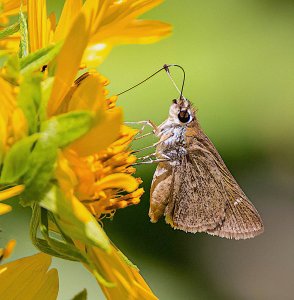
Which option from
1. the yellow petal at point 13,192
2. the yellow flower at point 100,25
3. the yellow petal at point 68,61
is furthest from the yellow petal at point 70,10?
the yellow petal at point 13,192

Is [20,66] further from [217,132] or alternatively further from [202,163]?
[217,132]

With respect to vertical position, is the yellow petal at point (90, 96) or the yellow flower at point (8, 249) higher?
the yellow petal at point (90, 96)

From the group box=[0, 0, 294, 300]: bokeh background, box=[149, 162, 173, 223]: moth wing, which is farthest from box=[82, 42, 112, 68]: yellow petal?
box=[0, 0, 294, 300]: bokeh background

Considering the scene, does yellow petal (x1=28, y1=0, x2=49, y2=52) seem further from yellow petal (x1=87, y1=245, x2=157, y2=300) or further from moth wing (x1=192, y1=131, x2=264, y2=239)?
moth wing (x1=192, y1=131, x2=264, y2=239)

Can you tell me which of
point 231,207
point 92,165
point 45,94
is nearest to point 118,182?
point 92,165

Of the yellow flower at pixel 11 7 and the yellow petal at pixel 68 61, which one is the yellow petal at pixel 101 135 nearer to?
the yellow petal at pixel 68 61

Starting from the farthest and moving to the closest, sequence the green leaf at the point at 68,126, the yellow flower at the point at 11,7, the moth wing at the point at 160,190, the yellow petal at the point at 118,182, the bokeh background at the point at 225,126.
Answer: the bokeh background at the point at 225,126 < the moth wing at the point at 160,190 < the yellow flower at the point at 11,7 < the yellow petal at the point at 118,182 < the green leaf at the point at 68,126

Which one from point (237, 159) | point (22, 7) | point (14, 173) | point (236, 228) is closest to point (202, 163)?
point (236, 228)
